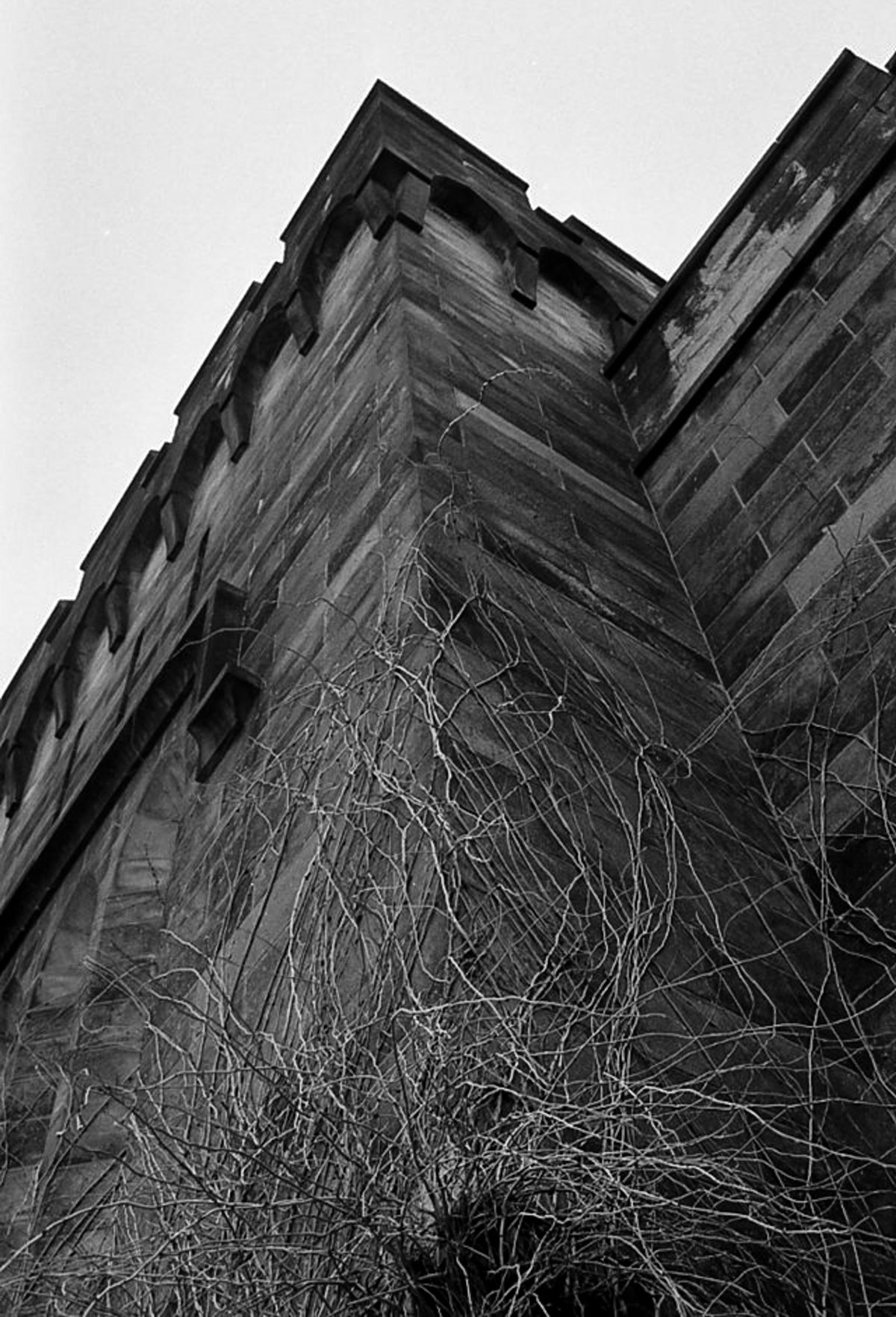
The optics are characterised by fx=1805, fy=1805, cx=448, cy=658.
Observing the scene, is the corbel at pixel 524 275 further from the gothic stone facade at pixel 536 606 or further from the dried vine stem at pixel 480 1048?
the dried vine stem at pixel 480 1048

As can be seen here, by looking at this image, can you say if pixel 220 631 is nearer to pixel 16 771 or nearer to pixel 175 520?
pixel 175 520

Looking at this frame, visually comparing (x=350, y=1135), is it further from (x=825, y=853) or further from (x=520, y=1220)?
(x=825, y=853)

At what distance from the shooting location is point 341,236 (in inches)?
290

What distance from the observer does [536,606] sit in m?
4.21

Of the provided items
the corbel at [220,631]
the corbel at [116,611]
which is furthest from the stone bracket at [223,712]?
the corbel at [116,611]

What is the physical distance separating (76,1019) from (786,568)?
252 cm

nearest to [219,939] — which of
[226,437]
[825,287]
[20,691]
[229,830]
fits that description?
[229,830]

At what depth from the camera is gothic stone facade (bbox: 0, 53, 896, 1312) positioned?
356 cm

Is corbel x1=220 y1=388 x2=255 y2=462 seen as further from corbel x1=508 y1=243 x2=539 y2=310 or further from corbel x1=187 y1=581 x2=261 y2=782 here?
corbel x1=187 y1=581 x2=261 y2=782

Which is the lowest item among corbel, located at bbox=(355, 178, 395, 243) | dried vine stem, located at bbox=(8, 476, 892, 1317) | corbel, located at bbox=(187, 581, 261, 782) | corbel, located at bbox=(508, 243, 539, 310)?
corbel, located at bbox=(187, 581, 261, 782)

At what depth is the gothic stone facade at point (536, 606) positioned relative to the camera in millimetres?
3562


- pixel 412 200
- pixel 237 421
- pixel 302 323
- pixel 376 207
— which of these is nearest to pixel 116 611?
pixel 237 421

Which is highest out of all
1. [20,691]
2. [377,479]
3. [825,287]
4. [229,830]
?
[825,287]

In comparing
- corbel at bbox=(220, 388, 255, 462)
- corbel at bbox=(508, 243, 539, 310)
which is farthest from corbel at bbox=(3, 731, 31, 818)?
corbel at bbox=(508, 243, 539, 310)
